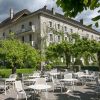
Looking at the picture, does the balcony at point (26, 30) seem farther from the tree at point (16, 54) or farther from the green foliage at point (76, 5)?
the green foliage at point (76, 5)

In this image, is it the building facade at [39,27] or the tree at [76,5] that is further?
the building facade at [39,27]

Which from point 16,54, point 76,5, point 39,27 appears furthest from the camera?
point 39,27

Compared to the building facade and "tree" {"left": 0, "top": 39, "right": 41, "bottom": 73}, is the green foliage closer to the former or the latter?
"tree" {"left": 0, "top": 39, "right": 41, "bottom": 73}

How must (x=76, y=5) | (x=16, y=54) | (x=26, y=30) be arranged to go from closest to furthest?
(x=76, y=5), (x=16, y=54), (x=26, y=30)

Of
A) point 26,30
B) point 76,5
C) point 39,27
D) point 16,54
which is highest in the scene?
point 39,27

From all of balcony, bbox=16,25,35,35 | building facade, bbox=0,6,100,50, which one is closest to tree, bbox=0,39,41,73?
building facade, bbox=0,6,100,50

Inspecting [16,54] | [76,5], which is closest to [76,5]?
[76,5]

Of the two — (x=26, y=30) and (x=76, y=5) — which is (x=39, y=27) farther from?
(x=76, y=5)

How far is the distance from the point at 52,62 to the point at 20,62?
64.0ft

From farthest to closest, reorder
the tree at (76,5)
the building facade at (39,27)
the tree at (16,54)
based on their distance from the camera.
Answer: the building facade at (39,27)
the tree at (16,54)
the tree at (76,5)

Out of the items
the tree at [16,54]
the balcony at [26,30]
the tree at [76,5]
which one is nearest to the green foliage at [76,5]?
the tree at [76,5]

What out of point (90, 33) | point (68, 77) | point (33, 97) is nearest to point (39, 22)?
point (90, 33)

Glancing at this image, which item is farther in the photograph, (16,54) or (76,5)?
(16,54)

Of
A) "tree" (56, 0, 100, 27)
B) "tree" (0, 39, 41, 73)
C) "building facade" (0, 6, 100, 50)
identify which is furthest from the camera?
"building facade" (0, 6, 100, 50)
